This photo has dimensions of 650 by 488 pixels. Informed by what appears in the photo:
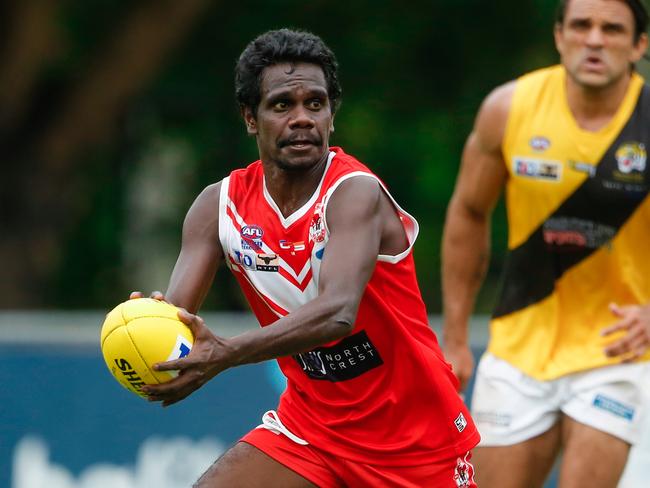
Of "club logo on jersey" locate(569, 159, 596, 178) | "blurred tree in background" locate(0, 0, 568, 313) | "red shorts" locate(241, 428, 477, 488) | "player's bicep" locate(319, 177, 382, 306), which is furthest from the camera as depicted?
"blurred tree in background" locate(0, 0, 568, 313)

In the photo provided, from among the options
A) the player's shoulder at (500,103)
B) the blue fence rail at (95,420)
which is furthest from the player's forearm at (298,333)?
the blue fence rail at (95,420)

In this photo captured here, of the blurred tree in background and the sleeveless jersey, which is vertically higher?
the sleeveless jersey

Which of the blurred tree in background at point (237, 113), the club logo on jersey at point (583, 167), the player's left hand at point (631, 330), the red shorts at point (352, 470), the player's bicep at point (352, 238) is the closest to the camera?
the player's bicep at point (352, 238)

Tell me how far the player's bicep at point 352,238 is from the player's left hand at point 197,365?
39 centimetres

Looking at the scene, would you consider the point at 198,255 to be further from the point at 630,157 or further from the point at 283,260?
the point at 630,157

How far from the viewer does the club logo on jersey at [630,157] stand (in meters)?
6.02

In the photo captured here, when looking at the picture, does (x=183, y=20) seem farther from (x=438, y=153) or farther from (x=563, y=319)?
(x=563, y=319)

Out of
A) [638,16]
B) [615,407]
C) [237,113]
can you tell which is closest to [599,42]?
[638,16]

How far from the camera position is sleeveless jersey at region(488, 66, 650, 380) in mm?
6062

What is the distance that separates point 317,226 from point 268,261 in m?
0.23

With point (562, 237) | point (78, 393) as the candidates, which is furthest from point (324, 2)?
point (562, 237)

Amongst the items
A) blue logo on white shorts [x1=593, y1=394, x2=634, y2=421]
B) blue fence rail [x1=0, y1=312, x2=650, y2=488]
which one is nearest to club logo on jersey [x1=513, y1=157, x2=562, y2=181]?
blue logo on white shorts [x1=593, y1=394, x2=634, y2=421]

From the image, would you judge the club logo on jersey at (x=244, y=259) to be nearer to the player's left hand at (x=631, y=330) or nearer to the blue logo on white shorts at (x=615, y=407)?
the player's left hand at (x=631, y=330)

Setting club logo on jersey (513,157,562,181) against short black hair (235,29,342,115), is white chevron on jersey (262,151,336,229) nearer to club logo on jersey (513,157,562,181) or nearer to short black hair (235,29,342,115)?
A: short black hair (235,29,342,115)
